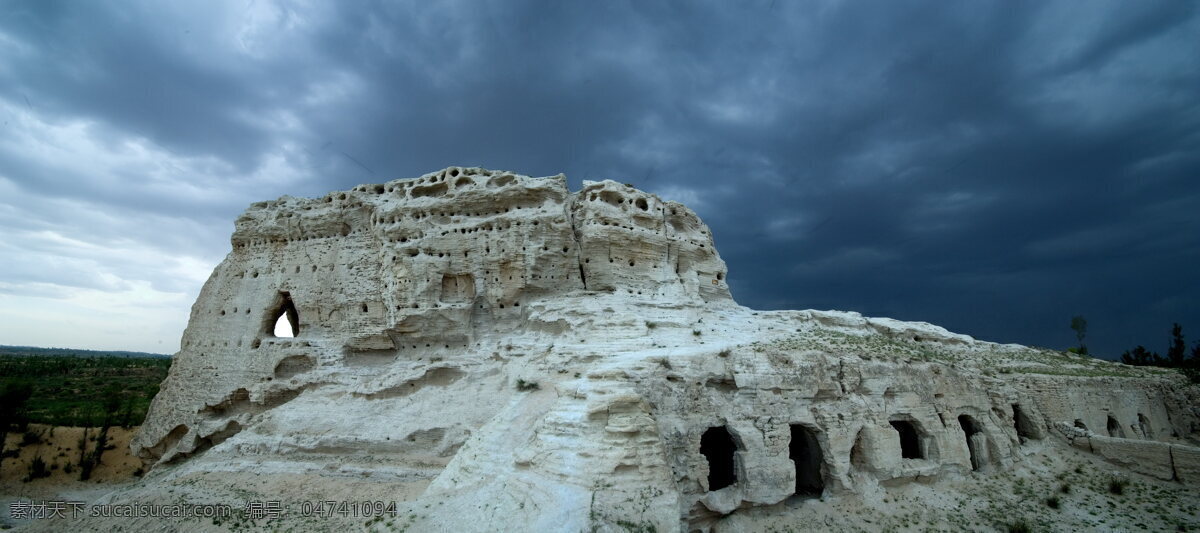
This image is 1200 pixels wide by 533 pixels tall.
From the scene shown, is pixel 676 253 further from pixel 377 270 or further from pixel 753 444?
pixel 377 270

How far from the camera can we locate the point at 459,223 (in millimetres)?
18625

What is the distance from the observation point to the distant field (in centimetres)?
2814

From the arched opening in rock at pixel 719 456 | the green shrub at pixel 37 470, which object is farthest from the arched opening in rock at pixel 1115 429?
the green shrub at pixel 37 470

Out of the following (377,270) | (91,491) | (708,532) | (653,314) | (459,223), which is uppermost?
(459,223)

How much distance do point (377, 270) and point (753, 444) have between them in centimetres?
1473

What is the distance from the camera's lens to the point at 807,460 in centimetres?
1369

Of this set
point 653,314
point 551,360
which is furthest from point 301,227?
point 653,314

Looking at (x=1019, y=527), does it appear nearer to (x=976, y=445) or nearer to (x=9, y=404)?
(x=976, y=445)

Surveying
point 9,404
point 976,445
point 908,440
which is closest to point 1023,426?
point 976,445

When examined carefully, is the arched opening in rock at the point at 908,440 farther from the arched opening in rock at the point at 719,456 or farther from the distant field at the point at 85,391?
the distant field at the point at 85,391

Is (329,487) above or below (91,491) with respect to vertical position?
above

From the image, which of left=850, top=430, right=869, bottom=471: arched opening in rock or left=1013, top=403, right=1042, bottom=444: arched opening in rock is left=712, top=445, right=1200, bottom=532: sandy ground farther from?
left=1013, top=403, right=1042, bottom=444: arched opening in rock

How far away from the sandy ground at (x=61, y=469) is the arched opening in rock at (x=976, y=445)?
31146 millimetres

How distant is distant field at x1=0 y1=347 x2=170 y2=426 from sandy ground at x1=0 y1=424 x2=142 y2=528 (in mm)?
1416
